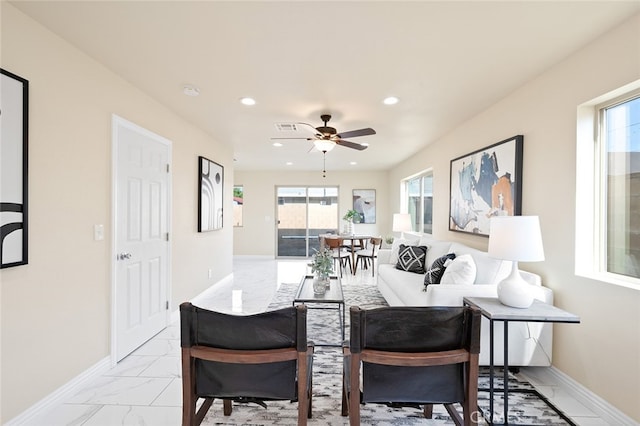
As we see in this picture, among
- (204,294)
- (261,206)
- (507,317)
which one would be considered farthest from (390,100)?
(261,206)

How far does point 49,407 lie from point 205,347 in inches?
59.8

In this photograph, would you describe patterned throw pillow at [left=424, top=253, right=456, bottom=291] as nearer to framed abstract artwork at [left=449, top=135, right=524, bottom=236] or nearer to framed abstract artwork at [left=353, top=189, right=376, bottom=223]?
framed abstract artwork at [left=449, top=135, right=524, bottom=236]

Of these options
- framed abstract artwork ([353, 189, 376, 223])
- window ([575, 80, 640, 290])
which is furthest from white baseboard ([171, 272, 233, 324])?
framed abstract artwork ([353, 189, 376, 223])

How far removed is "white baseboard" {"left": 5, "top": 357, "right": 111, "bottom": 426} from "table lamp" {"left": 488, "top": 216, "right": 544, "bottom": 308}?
3.06m

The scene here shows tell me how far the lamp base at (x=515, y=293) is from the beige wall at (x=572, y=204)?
1.63 ft

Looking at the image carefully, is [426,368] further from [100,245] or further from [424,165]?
[424,165]

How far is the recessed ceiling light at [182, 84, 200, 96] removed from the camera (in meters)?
2.83

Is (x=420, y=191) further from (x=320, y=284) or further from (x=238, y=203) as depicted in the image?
(x=238, y=203)

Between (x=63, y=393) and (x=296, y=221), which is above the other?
(x=296, y=221)

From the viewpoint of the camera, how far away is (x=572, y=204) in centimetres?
222

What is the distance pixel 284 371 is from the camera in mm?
1421

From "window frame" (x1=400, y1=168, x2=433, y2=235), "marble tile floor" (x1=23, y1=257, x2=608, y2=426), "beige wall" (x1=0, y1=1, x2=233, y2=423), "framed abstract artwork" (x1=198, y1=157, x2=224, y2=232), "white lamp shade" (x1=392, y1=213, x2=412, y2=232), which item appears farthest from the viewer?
"window frame" (x1=400, y1=168, x2=433, y2=235)

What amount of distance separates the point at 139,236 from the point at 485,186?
3646mm

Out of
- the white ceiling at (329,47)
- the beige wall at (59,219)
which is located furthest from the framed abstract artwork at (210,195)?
the beige wall at (59,219)
